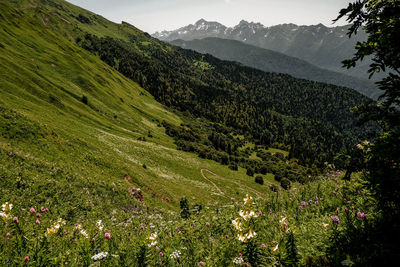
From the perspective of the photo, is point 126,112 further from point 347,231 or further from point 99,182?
point 347,231

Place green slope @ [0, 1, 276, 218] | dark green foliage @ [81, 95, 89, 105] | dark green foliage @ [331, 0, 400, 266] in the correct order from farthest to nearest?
dark green foliage @ [81, 95, 89, 105] → green slope @ [0, 1, 276, 218] → dark green foliage @ [331, 0, 400, 266]

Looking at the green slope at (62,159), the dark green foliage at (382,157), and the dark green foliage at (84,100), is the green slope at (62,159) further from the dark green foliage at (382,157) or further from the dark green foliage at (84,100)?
the dark green foliage at (382,157)

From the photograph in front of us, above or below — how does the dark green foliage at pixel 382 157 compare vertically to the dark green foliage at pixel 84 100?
above

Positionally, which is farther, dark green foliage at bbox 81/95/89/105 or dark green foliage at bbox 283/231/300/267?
dark green foliage at bbox 81/95/89/105

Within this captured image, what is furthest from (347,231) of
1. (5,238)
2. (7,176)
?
(7,176)

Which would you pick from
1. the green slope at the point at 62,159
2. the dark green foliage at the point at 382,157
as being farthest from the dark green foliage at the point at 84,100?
the dark green foliage at the point at 382,157

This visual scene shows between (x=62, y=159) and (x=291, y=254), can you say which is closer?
(x=291, y=254)

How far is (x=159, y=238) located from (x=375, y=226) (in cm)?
601

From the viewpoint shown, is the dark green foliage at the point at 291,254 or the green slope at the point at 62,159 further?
the green slope at the point at 62,159

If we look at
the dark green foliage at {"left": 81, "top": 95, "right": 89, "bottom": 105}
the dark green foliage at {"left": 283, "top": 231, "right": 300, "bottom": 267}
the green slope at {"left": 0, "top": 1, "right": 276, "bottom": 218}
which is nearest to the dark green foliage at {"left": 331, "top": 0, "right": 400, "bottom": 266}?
the dark green foliage at {"left": 283, "top": 231, "right": 300, "bottom": 267}

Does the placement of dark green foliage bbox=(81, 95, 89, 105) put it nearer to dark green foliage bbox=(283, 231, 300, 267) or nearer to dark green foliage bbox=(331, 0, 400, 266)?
dark green foliage bbox=(331, 0, 400, 266)

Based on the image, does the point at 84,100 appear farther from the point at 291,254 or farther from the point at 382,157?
the point at 382,157

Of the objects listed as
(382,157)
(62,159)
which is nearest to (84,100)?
(62,159)

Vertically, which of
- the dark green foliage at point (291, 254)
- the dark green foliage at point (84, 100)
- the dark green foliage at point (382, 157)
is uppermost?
the dark green foliage at point (382, 157)
